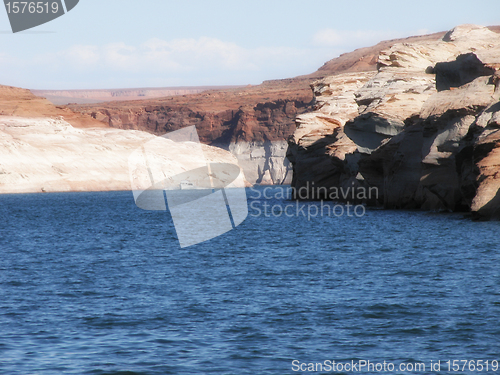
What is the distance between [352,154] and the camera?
64.2 meters

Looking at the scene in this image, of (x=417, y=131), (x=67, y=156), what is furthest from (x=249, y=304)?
(x=67, y=156)

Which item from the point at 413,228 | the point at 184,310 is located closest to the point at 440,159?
the point at 413,228

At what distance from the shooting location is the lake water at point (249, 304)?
12.5 meters

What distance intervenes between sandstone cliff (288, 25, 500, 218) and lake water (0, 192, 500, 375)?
8162 millimetres

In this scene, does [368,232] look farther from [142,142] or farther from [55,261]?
[142,142]

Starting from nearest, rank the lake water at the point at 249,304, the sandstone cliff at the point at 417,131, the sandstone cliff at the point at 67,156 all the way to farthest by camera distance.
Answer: the lake water at the point at 249,304, the sandstone cliff at the point at 417,131, the sandstone cliff at the point at 67,156

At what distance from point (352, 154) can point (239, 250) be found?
37.0 metres

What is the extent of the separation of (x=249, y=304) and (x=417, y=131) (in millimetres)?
36146

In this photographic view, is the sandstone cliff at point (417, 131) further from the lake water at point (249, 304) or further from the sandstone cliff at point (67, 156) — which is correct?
the sandstone cliff at point (67, 156)

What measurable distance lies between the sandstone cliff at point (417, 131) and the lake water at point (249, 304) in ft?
26.8

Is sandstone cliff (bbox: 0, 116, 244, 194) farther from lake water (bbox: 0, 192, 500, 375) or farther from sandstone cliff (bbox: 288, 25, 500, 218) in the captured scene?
lake water (bbox: 0, 192, 500, 375)

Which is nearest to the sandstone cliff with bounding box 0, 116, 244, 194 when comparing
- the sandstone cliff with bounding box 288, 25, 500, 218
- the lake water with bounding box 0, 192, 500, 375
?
the sandstone cliff with bounding box 288, 25, 500, 218

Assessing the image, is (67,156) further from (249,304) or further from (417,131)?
(249,304)

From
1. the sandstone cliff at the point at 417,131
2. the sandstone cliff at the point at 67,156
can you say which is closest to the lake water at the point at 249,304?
the sandstone cliff at the point at 417,131
